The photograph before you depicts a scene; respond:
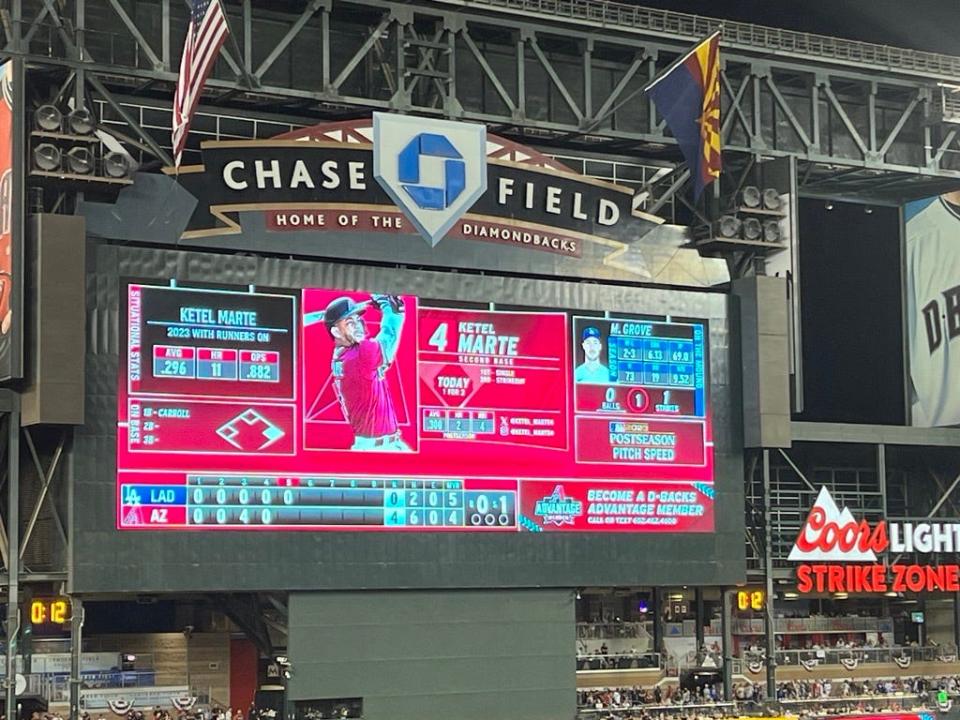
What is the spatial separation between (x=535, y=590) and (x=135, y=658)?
11613mm

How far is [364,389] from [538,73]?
1384cm

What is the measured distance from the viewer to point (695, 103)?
53.0m

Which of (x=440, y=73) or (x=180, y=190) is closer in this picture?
(x=180, y=190)

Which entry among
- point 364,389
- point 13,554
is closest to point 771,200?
point 364,389

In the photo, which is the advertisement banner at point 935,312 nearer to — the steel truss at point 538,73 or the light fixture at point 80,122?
the steel truss at point 538,73

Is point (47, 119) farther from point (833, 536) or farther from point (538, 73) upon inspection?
point (833, 536)

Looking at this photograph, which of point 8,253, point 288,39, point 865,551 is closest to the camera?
point 8,253

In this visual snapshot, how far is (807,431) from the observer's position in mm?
58781

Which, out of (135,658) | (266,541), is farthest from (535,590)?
(135,658)

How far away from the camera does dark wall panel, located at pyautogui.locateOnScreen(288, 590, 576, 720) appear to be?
4888 cm

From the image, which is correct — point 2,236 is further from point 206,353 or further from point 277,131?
point 277,131

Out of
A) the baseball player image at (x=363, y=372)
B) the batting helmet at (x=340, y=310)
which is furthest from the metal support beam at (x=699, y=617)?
the batting helmet at (x=340, y=310)

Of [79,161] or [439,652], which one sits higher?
[79,161]

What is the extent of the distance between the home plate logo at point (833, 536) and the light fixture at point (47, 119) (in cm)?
2575
